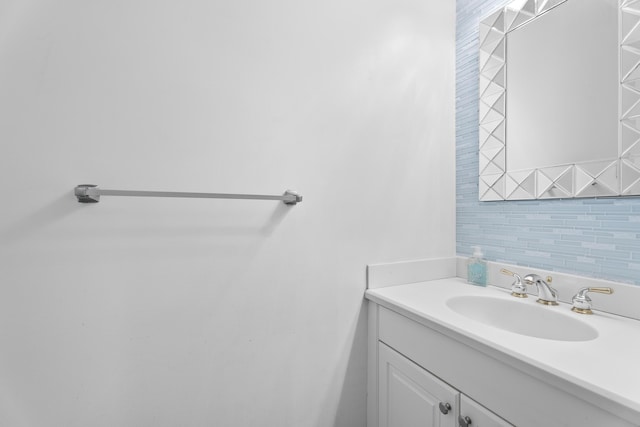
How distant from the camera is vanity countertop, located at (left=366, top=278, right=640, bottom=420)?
52 cm

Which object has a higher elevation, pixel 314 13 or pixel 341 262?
pixel 314 13

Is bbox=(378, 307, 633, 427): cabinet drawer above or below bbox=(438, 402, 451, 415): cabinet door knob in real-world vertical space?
above

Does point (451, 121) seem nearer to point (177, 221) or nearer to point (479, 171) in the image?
point (479, 171)

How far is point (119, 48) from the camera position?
0.77 m

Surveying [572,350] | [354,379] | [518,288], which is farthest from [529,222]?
[354,379]

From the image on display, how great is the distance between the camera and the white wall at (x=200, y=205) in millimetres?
699

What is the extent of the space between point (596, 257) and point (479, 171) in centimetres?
51

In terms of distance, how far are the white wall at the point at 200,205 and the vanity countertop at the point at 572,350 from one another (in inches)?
12.4

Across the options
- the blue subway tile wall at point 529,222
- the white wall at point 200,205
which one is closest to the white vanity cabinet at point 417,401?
the white wall at point 200,205

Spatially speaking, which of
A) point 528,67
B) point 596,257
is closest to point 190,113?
point 528,67

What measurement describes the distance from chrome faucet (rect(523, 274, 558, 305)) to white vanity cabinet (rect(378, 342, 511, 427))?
48 cm

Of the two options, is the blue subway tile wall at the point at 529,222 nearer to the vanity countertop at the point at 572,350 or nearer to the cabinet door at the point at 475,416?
the vanity countertop at the point at 572,350

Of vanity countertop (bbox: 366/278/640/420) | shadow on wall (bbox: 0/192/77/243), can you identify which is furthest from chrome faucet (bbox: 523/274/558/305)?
shadow on wall (bbox: 0/192/77/243)

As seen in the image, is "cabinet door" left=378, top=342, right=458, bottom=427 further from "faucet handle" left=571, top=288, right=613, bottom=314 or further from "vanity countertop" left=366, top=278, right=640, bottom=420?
"faucet handle" left=571, top=288, right=613, bottom=314
